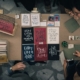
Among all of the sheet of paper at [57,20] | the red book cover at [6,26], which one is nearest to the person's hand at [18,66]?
the red book cover at [6,26]

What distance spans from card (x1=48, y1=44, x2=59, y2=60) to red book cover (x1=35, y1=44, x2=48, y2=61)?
31 mm

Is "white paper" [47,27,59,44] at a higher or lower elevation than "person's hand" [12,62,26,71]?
higher

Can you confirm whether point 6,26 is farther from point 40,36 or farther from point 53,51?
point 53,51

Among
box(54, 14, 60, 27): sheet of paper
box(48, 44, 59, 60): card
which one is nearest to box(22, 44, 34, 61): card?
box(48, 44, 59, 60): card

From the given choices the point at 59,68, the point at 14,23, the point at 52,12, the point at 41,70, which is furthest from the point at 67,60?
the point at 14,23

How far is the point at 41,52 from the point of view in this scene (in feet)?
6.56

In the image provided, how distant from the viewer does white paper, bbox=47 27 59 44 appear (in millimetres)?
1979

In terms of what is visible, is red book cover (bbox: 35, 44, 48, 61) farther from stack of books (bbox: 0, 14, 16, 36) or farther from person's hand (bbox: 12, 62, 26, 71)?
stack of books (bbox: 0, 14, 16, 36)

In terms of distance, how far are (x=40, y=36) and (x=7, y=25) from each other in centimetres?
31

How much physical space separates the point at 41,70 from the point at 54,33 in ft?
1.22

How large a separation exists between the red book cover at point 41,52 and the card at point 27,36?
0.08 m

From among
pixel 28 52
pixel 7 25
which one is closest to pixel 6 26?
pixel 7 25

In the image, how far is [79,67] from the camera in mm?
1870

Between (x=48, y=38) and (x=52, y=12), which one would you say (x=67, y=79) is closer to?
(x=48, y=38)
